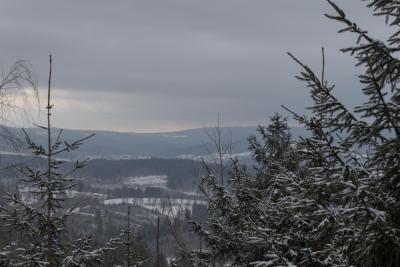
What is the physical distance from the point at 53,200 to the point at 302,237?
3.42 meters

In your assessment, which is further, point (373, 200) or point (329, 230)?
point (329, 230)

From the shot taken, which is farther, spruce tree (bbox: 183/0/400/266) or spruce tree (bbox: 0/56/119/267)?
spruce tree (bbox: 0/56/119/267)

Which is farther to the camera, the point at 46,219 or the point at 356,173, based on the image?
the point at 46,219

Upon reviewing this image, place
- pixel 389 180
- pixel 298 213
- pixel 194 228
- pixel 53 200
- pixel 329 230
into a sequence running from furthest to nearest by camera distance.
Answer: pixel 194 228
pixel 53 200
pixel 298 213
pixel 329 230
pixel 389 180

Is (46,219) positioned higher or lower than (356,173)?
lower

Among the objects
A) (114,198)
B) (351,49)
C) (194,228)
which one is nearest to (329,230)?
(351,49)

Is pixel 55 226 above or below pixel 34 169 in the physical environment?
below

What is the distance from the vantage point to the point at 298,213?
4.61m

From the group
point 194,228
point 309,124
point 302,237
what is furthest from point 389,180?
point 194,228

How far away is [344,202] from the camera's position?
12.2 ft

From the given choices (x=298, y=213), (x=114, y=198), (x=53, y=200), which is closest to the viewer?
(x=298, y=213)

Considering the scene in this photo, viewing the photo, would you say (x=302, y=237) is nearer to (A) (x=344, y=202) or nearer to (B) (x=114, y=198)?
(A) (x=344, y=202)

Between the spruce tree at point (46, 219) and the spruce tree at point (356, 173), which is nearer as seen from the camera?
the spruce tree at point (356, 173)

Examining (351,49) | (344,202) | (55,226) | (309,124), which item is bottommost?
(55,226)
